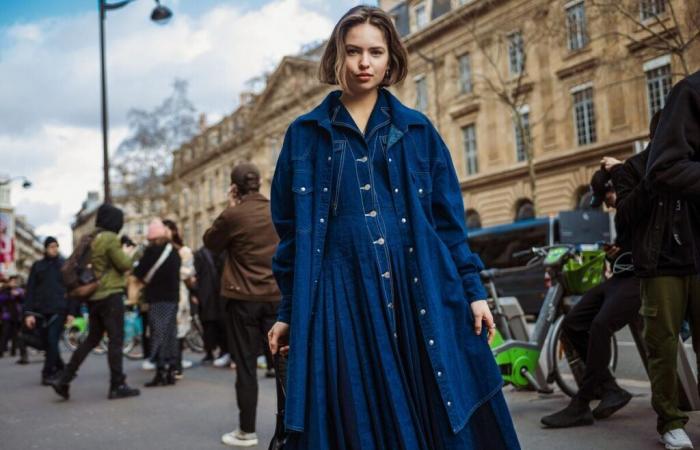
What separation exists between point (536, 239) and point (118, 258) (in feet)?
47.4

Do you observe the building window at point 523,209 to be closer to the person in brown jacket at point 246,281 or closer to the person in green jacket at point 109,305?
the person in green jacket at point 109,305

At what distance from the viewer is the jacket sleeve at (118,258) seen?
849cm

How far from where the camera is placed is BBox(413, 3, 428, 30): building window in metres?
37.3

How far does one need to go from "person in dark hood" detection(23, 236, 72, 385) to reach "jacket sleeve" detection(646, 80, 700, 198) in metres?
8.60

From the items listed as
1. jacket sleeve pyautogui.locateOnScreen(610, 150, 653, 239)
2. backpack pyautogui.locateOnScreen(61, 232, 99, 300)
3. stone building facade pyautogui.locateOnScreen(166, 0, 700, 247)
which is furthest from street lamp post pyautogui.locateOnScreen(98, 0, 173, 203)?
jacket sleeve pyautogui.locateOnScreen(610, 150, 653, 239)

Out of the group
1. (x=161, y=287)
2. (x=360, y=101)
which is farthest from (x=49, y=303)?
(x=360, y=101)

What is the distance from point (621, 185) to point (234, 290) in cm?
273

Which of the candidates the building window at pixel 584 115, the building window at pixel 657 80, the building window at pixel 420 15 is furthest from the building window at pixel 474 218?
the building window at pixel 657 80

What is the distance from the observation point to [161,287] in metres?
9.62

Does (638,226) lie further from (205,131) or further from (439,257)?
(205,131)

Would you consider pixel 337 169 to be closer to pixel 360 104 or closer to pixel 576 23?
pixel 360 104

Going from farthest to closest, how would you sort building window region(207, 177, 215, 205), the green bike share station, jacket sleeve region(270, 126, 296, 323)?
building window region(207, 177, 215, 205)
the green bike share station
jacket sleeve region(270, 126, 296, 323)

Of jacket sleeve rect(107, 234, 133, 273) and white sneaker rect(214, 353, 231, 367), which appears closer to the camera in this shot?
jacket sleeve rect(107, 234, 133, 273)

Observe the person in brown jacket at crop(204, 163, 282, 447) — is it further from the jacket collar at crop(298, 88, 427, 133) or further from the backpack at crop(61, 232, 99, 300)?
the backpack at crop(61, 232, 99, 300)
